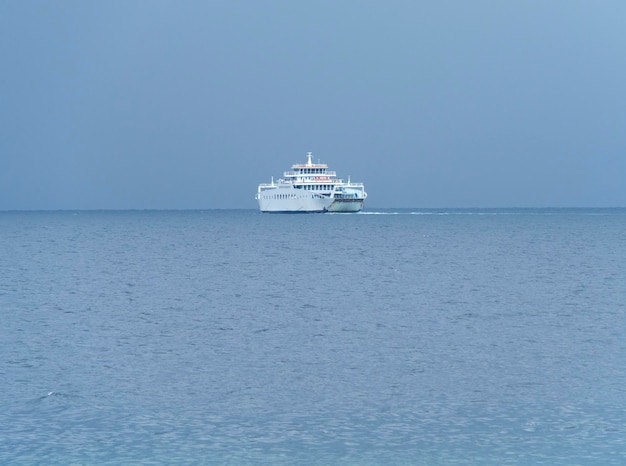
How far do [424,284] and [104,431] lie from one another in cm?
2979

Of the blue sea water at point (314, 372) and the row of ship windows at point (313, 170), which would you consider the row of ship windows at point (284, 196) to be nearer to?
the row of ship windows at point (313, 170)

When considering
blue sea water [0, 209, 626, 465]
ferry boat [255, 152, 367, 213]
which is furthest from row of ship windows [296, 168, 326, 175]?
blue sea water [0, 209, 626, 465]

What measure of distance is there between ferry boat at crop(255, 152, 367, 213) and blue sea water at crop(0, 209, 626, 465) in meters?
119

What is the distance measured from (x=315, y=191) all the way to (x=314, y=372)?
143 metres

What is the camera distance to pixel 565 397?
18844 millimetres

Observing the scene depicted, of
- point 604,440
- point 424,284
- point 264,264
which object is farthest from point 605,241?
point 604,440

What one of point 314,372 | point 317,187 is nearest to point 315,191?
point 317,187

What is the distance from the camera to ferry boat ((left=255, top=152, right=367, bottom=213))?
165000 millimetres

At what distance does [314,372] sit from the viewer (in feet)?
→ 70.7

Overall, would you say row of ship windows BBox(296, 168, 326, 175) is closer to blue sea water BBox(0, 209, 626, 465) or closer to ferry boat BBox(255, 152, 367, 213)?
ferry boat BBox(255, 152, 367, 213)

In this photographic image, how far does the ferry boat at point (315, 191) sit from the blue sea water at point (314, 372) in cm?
11856

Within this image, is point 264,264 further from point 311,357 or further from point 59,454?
point 59,454

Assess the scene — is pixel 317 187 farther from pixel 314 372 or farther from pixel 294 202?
pixel 314 372

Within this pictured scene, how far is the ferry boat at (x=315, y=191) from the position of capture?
541ft
